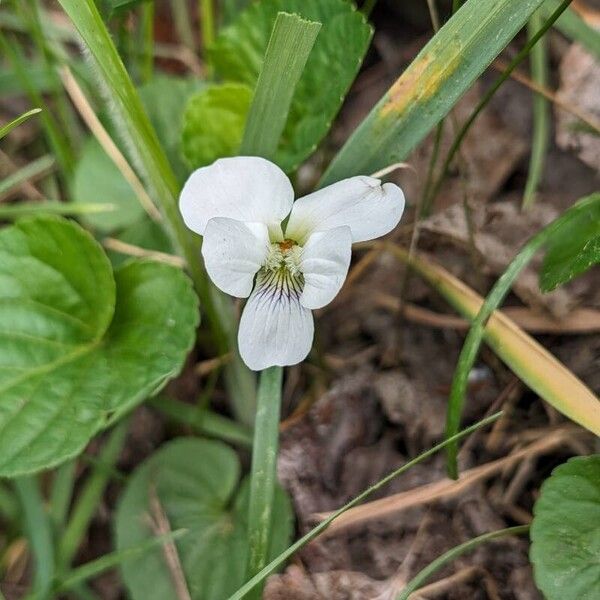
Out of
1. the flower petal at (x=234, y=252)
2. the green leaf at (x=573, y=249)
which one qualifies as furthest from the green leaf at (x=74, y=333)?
the green leaf at (x=573, y=249)

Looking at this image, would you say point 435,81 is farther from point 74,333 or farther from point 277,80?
point 74,333

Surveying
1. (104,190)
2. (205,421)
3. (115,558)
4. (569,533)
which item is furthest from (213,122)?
(569,533)

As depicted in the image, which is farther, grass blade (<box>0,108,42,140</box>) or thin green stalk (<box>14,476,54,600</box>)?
thin green stalk (<box>14,476,54,600</box>)

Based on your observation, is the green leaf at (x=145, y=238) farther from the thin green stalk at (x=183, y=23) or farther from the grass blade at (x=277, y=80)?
the thin green stalk at (x=183, y=23)

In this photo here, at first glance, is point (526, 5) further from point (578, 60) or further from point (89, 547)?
point (89, 547)

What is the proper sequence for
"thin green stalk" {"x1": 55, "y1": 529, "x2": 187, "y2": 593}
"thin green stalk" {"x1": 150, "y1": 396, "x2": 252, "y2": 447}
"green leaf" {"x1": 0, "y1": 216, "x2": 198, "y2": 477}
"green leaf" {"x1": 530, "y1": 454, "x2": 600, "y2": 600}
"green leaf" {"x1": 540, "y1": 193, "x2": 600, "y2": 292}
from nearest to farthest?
1. "green leaf" {"x1": 530, "y1": 454, "x2": 600, "y2": 600}
2. "green leaf" {"x1": 540, "y1": 193, "x2": 600, "y2": 292}
3. "green leaf" {"x1": 0, "y1": 216, "x2": 198, "y2": 477}
4. "thin green stalk" {"x1": 55, "y1": 529, "x2": 187, "y2": 593}
5. "thin green stalk" {"x1": 150, "y1": 396, "x2": 252, "y2": 447}

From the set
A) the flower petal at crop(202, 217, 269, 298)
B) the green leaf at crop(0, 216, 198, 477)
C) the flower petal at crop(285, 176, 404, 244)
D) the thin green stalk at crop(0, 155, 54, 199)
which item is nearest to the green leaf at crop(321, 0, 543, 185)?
the flower petal at crop(285, 176, 404, 244)

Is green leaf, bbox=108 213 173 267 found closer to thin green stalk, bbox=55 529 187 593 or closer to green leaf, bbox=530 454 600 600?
thin green stalk, bbox=55 529 187 593
